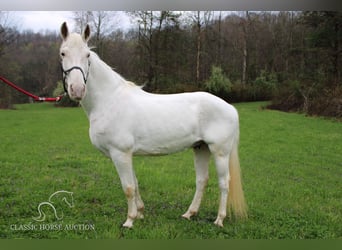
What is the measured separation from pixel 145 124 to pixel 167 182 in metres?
1.17

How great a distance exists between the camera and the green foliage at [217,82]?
3.59 meters

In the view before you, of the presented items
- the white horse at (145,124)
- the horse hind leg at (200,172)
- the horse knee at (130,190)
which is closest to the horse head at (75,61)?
the white horse at (145,124)

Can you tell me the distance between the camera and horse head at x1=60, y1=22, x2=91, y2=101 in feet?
8.12

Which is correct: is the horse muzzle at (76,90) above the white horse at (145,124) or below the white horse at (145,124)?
above

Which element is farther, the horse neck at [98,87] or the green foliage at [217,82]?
the green foliage at [217,82]

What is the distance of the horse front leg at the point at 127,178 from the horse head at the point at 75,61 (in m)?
0.60

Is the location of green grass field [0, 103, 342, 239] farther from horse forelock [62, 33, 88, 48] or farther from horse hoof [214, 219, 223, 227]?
horse forelock [62, 33, 88, 48]

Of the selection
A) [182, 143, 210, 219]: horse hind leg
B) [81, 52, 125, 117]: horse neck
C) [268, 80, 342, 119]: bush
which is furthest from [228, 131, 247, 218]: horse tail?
[81, 52, 125, 117]: horse neck

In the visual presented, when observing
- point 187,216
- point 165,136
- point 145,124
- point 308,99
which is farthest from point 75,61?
point 308,99

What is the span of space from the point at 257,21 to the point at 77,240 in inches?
111

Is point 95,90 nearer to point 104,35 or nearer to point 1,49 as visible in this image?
point 104,35

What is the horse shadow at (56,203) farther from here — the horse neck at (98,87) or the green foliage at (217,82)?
the green foliage at (217,82)

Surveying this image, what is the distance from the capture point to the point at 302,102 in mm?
3758

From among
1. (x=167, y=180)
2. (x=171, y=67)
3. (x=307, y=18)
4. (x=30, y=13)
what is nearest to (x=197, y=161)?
(x=167, y=180)
